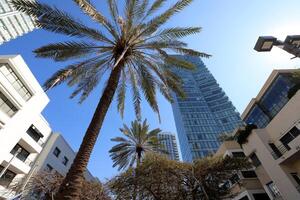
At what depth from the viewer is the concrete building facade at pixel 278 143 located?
1877 cm

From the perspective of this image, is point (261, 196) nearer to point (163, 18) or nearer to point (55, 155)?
point (163, 18)

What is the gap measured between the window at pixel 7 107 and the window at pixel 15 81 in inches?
77.5

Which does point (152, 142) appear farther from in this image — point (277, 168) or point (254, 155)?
point (277, 168)

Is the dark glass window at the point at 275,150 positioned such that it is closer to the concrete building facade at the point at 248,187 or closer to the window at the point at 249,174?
the concrete building facade at the point at 248,187

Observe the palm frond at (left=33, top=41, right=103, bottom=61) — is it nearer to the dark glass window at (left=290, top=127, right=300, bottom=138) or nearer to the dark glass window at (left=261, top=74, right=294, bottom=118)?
the dark glass window at (left=290, top=127, right=300, bottom=138)

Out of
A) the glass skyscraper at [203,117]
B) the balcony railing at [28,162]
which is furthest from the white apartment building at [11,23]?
the glass skyscraper at [203,117]

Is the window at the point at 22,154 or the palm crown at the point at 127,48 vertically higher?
the window at the point at 22,154

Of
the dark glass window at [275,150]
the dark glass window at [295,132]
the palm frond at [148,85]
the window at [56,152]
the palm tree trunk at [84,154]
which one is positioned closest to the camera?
the palm tree trunk at [84,154]

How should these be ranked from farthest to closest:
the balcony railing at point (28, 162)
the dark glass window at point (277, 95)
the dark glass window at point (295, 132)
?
the balcony railing at point (28, 162) < the dark glass window at point (277, 95) < the dark glass window at point (295, 132)

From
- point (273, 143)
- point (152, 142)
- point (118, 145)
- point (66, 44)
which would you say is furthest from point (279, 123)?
point (66, 44)

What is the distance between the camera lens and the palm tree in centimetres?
937

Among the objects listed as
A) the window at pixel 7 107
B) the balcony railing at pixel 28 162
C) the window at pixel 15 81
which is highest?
the window at pixel 15 81

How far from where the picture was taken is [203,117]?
123m

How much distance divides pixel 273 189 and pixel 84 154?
21749 millimetres
